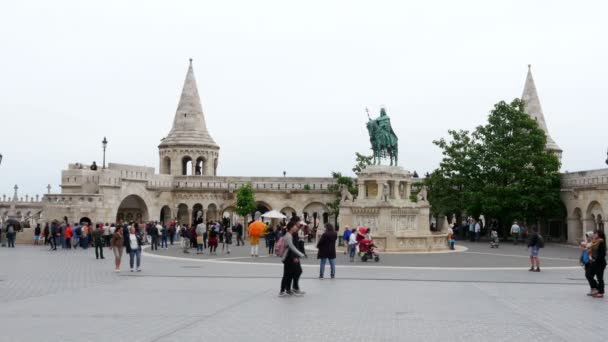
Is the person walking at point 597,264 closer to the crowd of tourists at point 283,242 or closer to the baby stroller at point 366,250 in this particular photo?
the crowd of tourists at point 283,242

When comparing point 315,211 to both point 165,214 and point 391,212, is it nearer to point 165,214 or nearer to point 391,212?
point 165,214

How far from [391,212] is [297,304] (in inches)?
686

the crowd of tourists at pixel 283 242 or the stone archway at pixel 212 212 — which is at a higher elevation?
the stone archway at pixel 212 212

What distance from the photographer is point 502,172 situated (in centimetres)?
3684

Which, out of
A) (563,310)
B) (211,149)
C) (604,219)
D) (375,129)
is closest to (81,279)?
(563,310)

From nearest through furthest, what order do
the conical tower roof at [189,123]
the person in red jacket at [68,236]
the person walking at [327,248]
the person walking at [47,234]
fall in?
the person walking at [327,248], the person in red jacket at [68,236], the person walking at [47,234], the conical tower roof at [189,123]

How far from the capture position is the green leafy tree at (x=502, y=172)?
3570cm

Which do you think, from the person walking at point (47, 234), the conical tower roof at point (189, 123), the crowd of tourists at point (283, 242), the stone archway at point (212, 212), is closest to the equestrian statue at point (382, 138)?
the crowd of tourists at point (283, 242)

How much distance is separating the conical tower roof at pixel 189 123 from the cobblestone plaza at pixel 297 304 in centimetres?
2940

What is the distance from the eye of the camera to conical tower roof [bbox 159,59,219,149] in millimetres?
48688

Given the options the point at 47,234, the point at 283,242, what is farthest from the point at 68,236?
the point at 283,242

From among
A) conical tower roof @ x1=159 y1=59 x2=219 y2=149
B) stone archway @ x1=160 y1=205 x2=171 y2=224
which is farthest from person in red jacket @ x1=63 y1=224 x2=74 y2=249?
conical tower roof @ x1=159 y1=59 x2=219 y2=149

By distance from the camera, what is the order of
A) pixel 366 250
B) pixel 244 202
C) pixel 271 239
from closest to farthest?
pixel 366 250 → pixel 271 239 → pixel 244 202

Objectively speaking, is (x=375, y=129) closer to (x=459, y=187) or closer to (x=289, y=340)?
(x=459, y=187)
